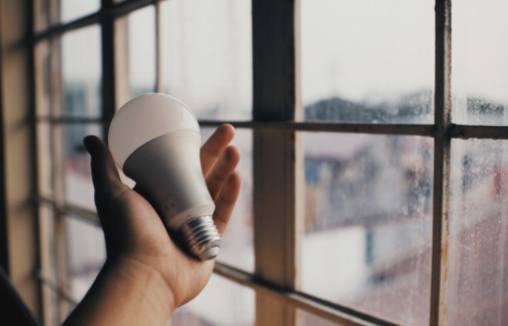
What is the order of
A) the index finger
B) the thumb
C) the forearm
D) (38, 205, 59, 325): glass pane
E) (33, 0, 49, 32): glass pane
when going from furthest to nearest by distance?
(38, 205, 59, 325): glass pane < (33, 0, 49, 32): glass pane < the index finger < the thumb < the forearm

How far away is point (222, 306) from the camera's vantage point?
3.96 ft

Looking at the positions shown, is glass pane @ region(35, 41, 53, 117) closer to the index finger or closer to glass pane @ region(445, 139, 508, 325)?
the index finger

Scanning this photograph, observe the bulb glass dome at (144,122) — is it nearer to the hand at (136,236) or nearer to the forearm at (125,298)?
the hand at (136,236)

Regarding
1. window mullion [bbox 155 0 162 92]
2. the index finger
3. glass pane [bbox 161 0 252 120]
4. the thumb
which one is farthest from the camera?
window mullion [bbox 155 0 162 92]

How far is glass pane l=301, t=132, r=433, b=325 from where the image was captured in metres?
0.75

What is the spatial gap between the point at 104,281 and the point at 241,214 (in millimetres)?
496

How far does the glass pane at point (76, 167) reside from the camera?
6.26 feet

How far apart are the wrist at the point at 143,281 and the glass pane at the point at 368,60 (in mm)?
398

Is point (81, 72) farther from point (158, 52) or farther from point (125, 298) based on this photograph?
point (125, 298)

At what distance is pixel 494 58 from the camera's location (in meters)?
0.63

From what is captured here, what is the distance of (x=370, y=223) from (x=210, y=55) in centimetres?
53

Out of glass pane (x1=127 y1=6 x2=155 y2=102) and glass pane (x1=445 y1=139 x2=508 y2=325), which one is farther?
glass pane (x1=127 y1=6 x2=155 y2=102)

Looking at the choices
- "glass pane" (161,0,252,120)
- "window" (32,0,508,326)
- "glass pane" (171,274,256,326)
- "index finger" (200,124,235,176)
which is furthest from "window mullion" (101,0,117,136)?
"index finger" (200,124,235,176)

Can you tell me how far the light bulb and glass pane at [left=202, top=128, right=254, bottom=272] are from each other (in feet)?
1.23
